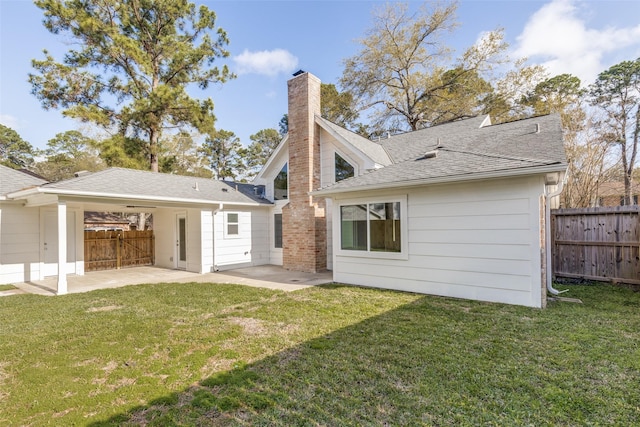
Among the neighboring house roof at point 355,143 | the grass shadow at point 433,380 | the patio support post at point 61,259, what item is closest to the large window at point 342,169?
the neighboring house roof at point 355,143

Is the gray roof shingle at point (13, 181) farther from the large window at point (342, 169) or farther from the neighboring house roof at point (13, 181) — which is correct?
the large window at point (342, 169)

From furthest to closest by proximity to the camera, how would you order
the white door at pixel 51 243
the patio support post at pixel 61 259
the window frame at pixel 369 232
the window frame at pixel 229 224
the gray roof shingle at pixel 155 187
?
1. the window frame at pixel 229 224
2. the white door at pixel 51 243
3. the gray roof shingle at pixel 155 187
4. the patio support post at pixel 61 259
5. the window frame at pixel 369 232

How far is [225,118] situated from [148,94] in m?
4.10

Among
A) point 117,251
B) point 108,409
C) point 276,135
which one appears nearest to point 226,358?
point 108,409

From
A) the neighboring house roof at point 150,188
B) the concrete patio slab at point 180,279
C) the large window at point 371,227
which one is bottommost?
the concrete patio slab at point 180,279

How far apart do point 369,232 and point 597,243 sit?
5.80 m

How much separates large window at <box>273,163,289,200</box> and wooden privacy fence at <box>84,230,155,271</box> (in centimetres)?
584

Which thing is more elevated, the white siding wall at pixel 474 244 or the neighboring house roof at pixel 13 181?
the neighboring house roof at pixel 13 181

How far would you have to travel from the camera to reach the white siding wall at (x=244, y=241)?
36.7ft

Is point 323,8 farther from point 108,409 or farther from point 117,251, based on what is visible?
point 108,409

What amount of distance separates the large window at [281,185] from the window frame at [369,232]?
15.1 ft

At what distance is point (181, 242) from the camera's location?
11914 mm

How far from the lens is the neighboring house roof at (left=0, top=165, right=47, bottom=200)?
29.8 ft

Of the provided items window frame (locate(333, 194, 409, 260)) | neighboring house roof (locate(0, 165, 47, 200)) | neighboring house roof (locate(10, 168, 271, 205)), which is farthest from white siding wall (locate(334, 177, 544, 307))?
neighboring house roof (locate(0, 165, 47, 200))
